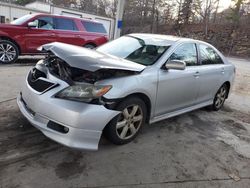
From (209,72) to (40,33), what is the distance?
21.6ft

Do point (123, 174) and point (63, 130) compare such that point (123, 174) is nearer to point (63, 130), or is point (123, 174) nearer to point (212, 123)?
point (63, 130)

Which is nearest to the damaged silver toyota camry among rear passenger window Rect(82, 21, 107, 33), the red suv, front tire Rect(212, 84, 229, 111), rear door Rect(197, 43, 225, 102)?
rear door Rect(197, 43, 225, 102)

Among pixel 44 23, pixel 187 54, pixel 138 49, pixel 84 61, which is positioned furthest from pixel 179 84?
pixel 44 23

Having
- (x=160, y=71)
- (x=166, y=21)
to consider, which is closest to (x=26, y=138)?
(x=160, y=71)

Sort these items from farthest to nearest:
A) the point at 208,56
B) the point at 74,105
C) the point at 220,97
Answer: the point at 220,97 < the point at 208,56 < the point at 74,105

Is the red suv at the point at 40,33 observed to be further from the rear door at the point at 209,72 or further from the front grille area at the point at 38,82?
the rear door at the point at 209,72

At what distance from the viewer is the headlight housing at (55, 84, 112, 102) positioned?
2.96m

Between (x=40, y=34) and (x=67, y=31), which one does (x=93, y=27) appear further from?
(x=40, y=34)

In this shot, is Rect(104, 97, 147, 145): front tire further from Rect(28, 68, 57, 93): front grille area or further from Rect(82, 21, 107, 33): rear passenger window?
Rect(82, 21, 107, 33): rear passenger window

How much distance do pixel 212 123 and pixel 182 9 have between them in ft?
107

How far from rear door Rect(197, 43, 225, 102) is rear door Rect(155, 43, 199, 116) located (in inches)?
8.0

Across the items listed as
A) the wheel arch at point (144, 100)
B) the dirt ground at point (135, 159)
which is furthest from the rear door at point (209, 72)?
the wheel arch at point (144, 100)

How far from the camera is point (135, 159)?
3.27 metres

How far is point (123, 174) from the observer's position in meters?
2.94
